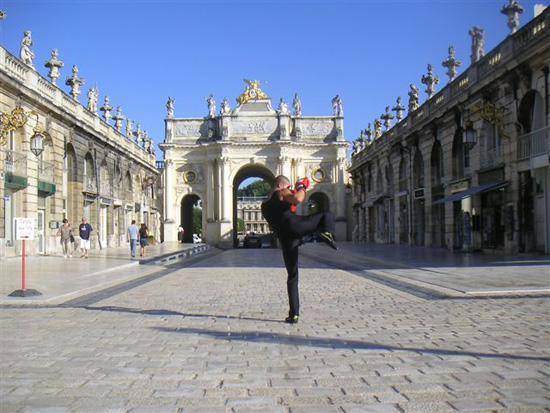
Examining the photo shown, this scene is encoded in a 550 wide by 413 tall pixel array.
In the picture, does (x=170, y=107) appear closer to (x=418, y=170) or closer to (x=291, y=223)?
(x=418, y=170)

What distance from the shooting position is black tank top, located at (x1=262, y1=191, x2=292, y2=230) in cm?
721

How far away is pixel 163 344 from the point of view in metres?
6.24

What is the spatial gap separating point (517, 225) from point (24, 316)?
1705 centimetres

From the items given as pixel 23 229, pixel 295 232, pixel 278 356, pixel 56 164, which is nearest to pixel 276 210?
pixel 295 232

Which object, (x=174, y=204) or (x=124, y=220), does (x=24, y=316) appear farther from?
(x=174, y=204)

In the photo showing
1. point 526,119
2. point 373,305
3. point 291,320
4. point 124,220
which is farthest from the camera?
point 124,220

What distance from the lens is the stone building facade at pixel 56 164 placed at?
2241cm

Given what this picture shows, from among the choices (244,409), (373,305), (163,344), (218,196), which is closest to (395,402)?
(244,409)

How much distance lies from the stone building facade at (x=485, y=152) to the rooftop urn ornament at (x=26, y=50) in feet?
62.1

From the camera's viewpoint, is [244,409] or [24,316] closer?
[244,409]

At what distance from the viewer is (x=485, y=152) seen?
77.3 feet

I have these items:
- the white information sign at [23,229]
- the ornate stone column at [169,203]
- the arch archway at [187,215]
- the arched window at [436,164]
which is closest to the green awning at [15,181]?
the white information sign at [23,229]

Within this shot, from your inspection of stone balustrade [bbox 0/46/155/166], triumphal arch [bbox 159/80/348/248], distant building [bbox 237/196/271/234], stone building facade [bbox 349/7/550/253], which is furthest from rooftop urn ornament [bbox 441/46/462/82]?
distant building [bbox 237/196/271/234]

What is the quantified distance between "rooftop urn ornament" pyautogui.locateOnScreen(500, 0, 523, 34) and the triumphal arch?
111ft
